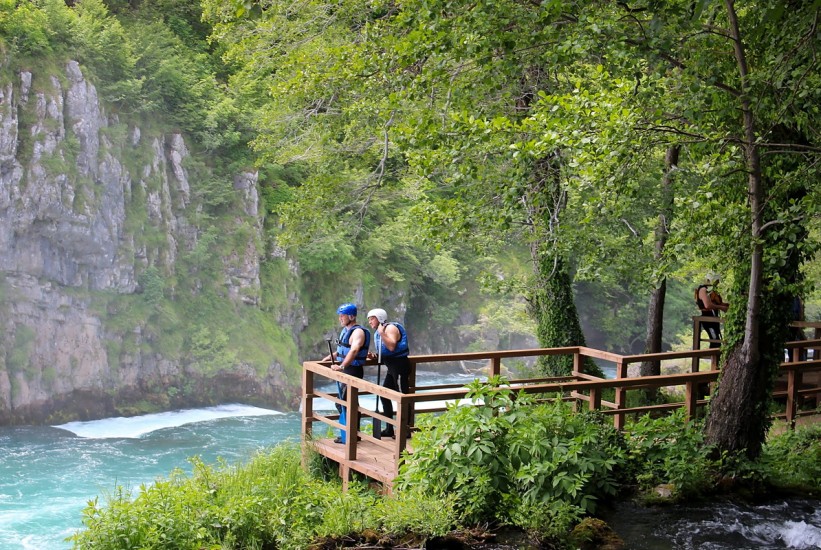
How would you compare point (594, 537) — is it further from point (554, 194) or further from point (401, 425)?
point (554, 194)

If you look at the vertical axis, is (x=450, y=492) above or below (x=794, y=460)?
above

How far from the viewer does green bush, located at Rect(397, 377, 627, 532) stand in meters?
6.93

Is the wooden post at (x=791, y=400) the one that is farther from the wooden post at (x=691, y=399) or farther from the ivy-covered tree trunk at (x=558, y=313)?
the ivy-covered tree trunk at (x=558, y=313)

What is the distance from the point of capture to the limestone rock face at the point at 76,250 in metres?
29.5

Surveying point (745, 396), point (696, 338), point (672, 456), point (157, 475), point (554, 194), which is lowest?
point (157, 475)

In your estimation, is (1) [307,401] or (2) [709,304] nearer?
(1) [307,401]

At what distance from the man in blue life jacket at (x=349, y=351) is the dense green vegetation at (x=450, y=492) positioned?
1302mm

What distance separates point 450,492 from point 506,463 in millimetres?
534

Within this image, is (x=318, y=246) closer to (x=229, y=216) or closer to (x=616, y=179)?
(x=229, y=216)

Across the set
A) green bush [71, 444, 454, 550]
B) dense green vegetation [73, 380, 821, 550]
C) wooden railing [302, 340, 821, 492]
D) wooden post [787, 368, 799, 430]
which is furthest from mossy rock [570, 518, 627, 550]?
wooden post [787, 368, 799, 430]

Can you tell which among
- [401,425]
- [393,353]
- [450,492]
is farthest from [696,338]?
[450,492]

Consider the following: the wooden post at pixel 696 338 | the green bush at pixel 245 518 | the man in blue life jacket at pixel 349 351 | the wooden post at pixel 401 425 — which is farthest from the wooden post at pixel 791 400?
the green bush at pixel 245 518

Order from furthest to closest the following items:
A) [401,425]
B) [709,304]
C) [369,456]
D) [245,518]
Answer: [709,304]
[369,456]
[401,425]
[245,518]

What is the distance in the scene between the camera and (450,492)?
22.8 ft
